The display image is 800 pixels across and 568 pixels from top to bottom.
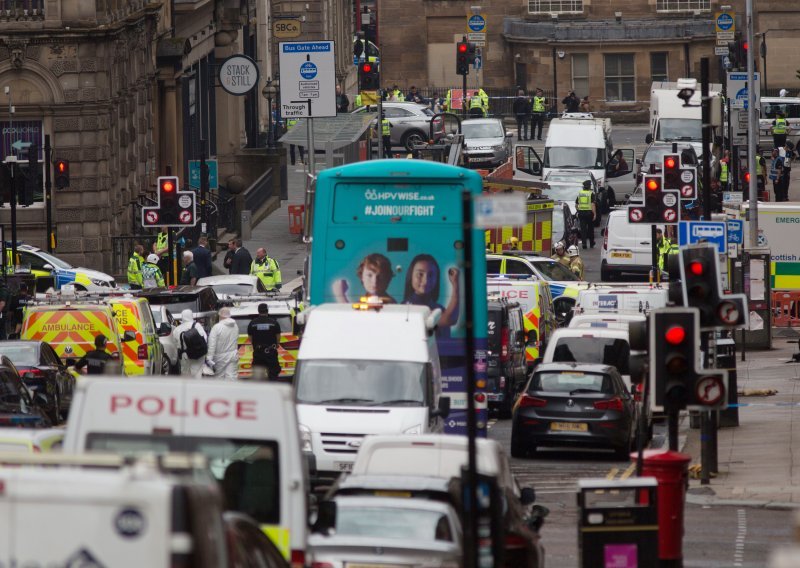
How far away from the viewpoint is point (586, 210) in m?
51.3

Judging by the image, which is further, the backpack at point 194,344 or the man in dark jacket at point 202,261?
the man in dark jacket at point 202,261

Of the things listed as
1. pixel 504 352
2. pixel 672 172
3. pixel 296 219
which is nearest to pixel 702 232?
pixel 504 352

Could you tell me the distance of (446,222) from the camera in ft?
70.8

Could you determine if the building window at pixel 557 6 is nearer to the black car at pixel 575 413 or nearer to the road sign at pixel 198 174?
the road sign at pixel 198 174

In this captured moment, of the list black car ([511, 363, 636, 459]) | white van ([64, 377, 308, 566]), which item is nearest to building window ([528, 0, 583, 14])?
black car ([511, 363, 636, 459])

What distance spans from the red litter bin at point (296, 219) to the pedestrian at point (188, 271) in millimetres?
12301

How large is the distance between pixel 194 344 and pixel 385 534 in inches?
617

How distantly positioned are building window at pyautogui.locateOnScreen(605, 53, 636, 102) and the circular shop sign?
41.3m

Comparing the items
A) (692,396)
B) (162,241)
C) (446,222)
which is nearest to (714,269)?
(692,396)

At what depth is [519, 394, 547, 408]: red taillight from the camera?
2345 cm

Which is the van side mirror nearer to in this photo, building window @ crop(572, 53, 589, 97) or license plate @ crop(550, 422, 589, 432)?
license plate @ crop(550, 422, 589, 432)

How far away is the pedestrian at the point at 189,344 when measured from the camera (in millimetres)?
27672

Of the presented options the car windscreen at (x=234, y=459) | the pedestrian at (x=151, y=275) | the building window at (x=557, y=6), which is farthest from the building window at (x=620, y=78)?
the car windscreen at (x=234, y=459)

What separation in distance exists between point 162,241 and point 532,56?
54.6 m
